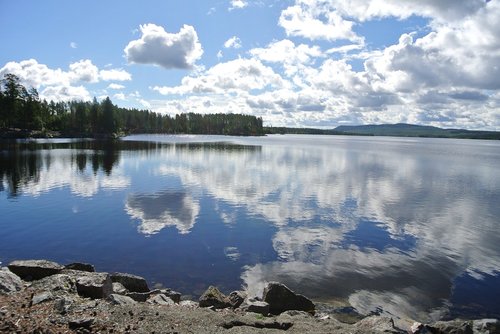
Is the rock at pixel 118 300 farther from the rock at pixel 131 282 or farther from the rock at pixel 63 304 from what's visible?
the rock at pixel 131 282

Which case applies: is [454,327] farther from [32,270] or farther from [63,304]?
[32,270]

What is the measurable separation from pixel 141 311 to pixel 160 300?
2.93m

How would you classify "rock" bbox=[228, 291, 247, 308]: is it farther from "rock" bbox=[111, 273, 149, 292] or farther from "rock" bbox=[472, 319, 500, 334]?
"rock" bbox=[472, 319, 500, 334]

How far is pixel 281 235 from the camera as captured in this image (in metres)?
29.5

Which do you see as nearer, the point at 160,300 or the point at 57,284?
the point at 57,284

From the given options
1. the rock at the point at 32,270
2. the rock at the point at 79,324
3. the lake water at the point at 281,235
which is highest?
the rock at the point at 79,324

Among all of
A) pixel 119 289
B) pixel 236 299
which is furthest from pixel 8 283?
pixel 236 299

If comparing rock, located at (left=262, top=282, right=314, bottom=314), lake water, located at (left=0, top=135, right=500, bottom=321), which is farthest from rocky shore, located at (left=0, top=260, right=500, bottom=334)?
lake water, located at (left=0, top=135, right=500, bottom=321)

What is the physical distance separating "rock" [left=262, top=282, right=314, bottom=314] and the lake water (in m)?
1.98

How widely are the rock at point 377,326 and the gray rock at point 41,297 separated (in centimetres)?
1170

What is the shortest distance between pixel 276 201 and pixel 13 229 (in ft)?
84.6

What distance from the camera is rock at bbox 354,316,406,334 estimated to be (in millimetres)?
13513

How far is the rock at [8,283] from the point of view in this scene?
14.4m

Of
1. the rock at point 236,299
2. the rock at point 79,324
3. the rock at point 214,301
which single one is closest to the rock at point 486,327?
the rock at point 236,299
